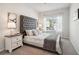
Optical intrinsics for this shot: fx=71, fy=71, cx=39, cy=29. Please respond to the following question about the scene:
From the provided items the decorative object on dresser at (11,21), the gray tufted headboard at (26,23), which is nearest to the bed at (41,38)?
the gray tufted headboard at (26,23)

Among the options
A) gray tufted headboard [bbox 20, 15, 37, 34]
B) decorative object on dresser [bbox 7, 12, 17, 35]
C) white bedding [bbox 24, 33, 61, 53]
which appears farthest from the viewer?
gray tufted headboard [bbox 20, 15, 37, 34]

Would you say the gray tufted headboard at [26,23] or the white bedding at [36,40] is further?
the gray tufted headboard at [26,23]

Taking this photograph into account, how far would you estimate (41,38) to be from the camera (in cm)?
273

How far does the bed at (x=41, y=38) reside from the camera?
7.61ft

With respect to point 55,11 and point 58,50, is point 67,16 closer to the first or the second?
point 55,11

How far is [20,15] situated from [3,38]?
48.1 inches

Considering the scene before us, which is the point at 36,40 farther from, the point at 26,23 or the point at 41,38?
the point at 26,23

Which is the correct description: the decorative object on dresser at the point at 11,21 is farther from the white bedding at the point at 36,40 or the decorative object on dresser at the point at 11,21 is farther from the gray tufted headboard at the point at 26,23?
the white bedding at the point at 36,40

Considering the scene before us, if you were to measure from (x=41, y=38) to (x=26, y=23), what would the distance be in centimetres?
115

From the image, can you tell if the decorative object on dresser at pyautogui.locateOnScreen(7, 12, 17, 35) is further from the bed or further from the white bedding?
the white bedding

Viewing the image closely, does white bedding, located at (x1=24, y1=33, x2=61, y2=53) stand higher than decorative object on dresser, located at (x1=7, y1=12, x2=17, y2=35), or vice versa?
decorative object on dresser, located at (x1=7, y1=12, x2=17, y2=35)

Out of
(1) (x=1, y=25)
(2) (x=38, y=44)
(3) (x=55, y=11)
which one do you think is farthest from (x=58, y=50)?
(1) (x=1, y=25)

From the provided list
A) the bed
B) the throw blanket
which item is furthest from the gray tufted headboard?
the throw blanket

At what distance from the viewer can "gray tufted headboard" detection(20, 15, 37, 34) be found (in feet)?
10.4
